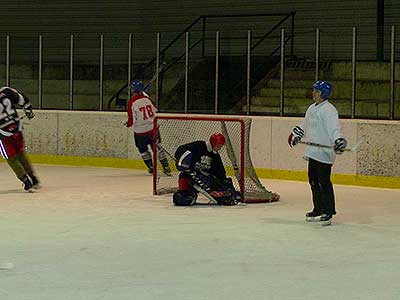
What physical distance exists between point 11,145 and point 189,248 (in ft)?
14.2

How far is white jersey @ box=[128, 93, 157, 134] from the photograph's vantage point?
44.2 ft

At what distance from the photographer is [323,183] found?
9.04 m

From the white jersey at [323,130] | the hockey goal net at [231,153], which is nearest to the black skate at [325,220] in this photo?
the white jersey at [323,130]

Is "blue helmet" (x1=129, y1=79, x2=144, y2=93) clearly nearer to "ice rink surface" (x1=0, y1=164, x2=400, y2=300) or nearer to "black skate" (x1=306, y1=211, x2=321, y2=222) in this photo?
→ "ice rink surface" (x1=0, y1=164, x2=400, y2=300)

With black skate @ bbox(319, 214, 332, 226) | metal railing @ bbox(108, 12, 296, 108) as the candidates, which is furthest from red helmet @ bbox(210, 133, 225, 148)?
metal railing @ bbox(108, 12, 296, 108)

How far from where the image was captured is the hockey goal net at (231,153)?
1093 centimetres

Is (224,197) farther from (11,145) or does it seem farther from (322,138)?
(11,145)

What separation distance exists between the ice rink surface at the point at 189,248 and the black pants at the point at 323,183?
0.19m

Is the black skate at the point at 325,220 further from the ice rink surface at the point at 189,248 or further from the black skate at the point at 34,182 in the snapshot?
the black skate at the point at 34,182

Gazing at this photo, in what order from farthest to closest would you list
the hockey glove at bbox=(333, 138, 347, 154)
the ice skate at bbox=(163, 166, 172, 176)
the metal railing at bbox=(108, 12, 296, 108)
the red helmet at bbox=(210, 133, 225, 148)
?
the metal railing at bbox=(108, 12, 296, 108) < the ice skate at bbox=(163, 166, 172, 176) < the red helmet at bbox=(210, 133, 225, 148) < the hockey glove at bbox=(333, 138, 347, 154)

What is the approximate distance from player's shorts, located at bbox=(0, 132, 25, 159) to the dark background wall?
15.6 feet

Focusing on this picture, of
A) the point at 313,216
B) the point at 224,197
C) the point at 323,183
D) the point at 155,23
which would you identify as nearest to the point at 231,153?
the point at 224,197

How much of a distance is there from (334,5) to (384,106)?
454 cm

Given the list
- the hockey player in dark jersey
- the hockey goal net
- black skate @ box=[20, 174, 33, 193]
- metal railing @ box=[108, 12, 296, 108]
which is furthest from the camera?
metal railing @ box=[108, 12, 296, 108]
